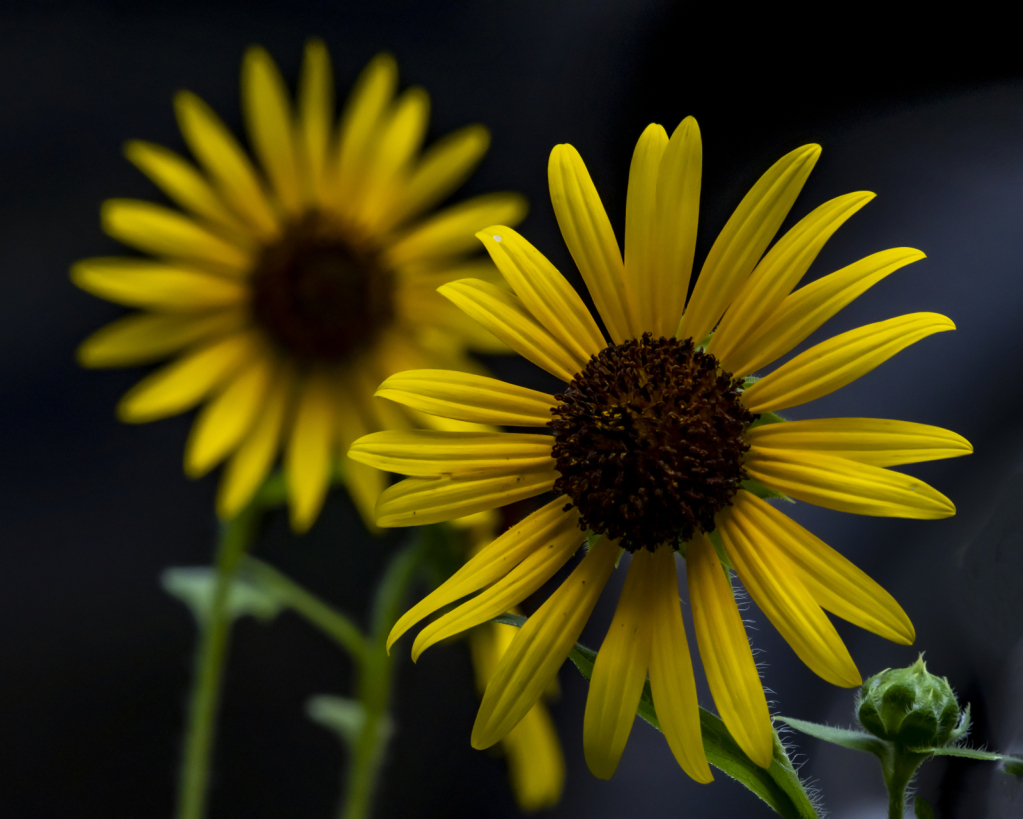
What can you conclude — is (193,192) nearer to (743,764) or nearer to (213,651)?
(213,651)

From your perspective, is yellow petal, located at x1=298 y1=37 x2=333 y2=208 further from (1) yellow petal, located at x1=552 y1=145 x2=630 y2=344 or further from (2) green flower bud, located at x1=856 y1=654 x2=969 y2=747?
(2) green flower bud, located at x1=856 y1=654 x2=969 y2=747

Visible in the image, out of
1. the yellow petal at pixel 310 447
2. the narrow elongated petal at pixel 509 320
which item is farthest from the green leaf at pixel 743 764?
the yellow petal at pixel 310 447

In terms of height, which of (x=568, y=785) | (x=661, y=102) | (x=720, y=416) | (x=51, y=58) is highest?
(x=51, y=58)

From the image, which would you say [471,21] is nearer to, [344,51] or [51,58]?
[344,51]

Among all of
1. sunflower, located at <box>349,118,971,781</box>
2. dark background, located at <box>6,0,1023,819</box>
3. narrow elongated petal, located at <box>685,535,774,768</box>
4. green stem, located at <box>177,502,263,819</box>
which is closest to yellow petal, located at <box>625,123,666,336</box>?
sunflower, located at <box>349,118,971,781</box>

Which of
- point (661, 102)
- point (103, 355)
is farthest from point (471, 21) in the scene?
point (103, 355)

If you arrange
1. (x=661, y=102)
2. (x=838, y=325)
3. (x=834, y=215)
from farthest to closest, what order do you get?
(x=661, y=102), (x=838, y=325), (x=834, y=215)

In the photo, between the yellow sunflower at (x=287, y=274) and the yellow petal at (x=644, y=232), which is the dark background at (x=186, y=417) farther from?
the yellow petal at (x=644, y=232)
